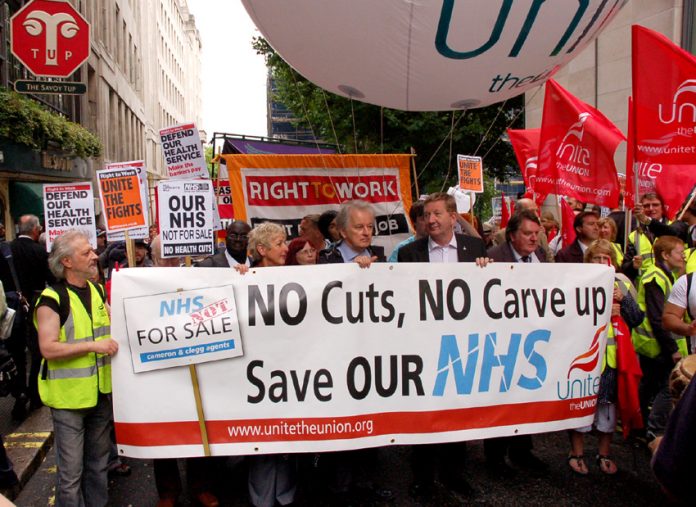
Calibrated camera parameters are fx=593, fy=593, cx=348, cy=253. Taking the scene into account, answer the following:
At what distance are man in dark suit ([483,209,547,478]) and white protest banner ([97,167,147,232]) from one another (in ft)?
12.8

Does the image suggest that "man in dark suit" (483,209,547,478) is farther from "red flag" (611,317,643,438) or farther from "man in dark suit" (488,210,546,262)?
"red flag" (611,317,643,438)

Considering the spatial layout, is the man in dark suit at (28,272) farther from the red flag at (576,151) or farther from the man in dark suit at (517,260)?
the red flag at (576,151)

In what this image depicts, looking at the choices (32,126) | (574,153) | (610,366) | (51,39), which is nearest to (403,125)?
(32,126)

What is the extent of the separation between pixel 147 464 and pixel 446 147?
1634cm

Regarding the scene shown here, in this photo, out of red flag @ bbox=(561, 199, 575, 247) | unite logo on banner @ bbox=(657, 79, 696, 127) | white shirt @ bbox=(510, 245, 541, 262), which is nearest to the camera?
white shirt @ bbox=(510, 245, 541, 262)

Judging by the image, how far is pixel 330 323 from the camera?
12.4ft

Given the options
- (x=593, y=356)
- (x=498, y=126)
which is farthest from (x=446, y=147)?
(x=593, y=356)

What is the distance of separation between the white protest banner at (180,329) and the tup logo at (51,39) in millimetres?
7756

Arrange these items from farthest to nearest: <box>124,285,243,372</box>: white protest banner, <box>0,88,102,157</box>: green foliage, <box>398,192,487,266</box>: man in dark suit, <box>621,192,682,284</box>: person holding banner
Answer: <box>0,88,102,157</box>: green foliage → <box>621,192,682,284</box>: person holding banner → <box>398,192,487,266</box>: man in dark suit → <box>124,285,243,372</box>: white protest banner

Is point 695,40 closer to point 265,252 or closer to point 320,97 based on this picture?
point 320,97

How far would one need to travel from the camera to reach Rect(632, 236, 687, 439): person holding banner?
473 centimetres

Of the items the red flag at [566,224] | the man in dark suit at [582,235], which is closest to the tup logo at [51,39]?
the red flag at [566,224]

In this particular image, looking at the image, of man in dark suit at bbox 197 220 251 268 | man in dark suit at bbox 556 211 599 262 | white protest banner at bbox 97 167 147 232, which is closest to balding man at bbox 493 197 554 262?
man in dark suit at bbox 556 211 599 262

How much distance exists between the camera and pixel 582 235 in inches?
231
